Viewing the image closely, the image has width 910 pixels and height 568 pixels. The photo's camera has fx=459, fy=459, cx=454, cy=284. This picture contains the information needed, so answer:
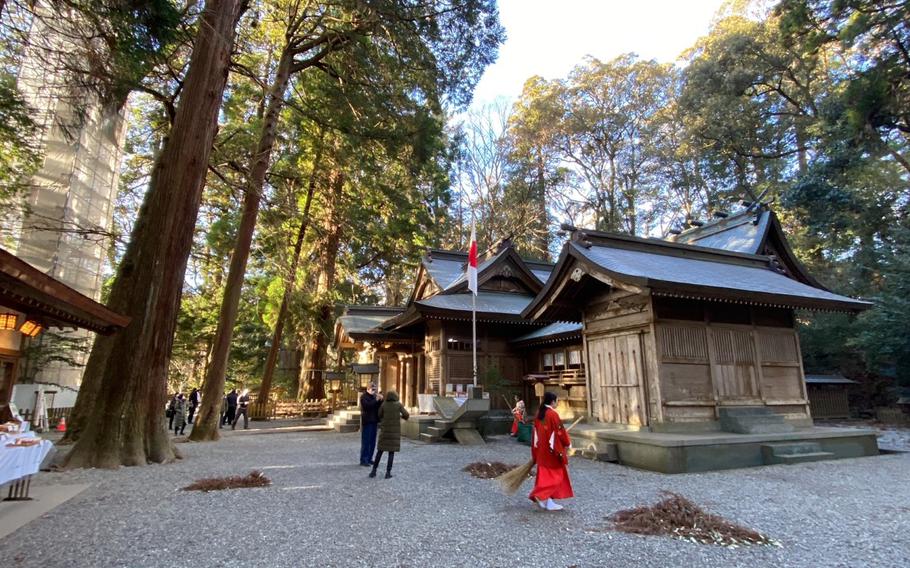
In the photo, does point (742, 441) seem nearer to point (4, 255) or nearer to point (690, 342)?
point (690, 342)

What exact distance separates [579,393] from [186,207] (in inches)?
491

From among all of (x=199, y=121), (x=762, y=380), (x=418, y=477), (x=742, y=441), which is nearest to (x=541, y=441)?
(x=418, y=477)

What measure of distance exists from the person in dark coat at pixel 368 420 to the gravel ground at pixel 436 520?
47cm

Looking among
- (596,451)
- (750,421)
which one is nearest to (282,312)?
(596,451)

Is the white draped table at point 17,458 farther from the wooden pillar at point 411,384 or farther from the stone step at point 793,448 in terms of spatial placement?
the wooden pillar at point 411,384

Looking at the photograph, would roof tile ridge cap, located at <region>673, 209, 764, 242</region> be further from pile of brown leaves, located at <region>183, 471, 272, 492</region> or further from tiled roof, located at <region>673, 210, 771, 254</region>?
pile of brown leaves, located at <region>183, 471, 272, 492</region>

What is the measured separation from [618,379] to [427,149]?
916 centimetres

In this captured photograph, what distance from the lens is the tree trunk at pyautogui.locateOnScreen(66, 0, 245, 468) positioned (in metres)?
8.45

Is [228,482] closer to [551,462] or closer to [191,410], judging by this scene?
[551,462]

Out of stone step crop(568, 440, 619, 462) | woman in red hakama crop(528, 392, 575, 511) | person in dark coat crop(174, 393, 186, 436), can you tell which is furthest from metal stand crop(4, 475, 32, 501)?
person in dark coat crop(174, 393, 186, 436)

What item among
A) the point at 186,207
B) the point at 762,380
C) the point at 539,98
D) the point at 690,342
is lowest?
the point at 762,380

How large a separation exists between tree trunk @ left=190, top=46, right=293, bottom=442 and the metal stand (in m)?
7.34

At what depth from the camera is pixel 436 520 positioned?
16.9 feet

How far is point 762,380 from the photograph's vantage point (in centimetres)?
1038
